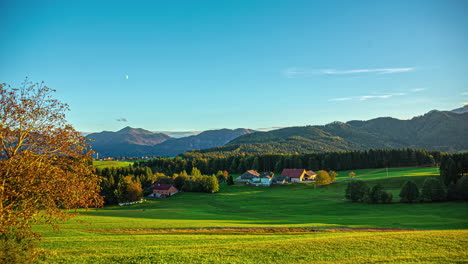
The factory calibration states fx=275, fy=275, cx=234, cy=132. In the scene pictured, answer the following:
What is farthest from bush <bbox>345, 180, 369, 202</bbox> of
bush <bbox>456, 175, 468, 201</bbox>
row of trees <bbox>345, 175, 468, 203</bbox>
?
bush <bbox>456, 175, 468, 201</bbox>

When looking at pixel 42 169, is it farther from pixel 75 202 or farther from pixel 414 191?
pixel 414 191

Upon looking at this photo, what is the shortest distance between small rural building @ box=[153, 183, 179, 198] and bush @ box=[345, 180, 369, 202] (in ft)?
190

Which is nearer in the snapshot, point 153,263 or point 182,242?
point 153,263

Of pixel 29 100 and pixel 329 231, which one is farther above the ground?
pixel 29 100

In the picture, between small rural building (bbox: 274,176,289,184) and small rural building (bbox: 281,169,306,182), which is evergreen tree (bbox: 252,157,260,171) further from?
small rural building (bbox: 274,176,289,184)

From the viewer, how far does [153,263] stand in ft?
54.4

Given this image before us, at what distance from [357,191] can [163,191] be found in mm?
A: 62030

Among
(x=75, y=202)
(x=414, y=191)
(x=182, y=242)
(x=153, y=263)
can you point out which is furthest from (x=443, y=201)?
(x=75, y=202)

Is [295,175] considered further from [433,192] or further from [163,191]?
[433,192]

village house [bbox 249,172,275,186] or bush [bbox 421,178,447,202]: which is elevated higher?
bush [bbox 421,178,447,202]

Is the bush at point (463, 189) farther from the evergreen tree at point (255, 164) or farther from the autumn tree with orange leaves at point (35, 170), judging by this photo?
the evergreen tree at point (255, 164)

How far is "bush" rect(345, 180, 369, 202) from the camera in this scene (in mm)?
61709

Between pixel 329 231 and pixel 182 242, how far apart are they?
16.4 meters

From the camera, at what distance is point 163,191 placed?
94.9 m
